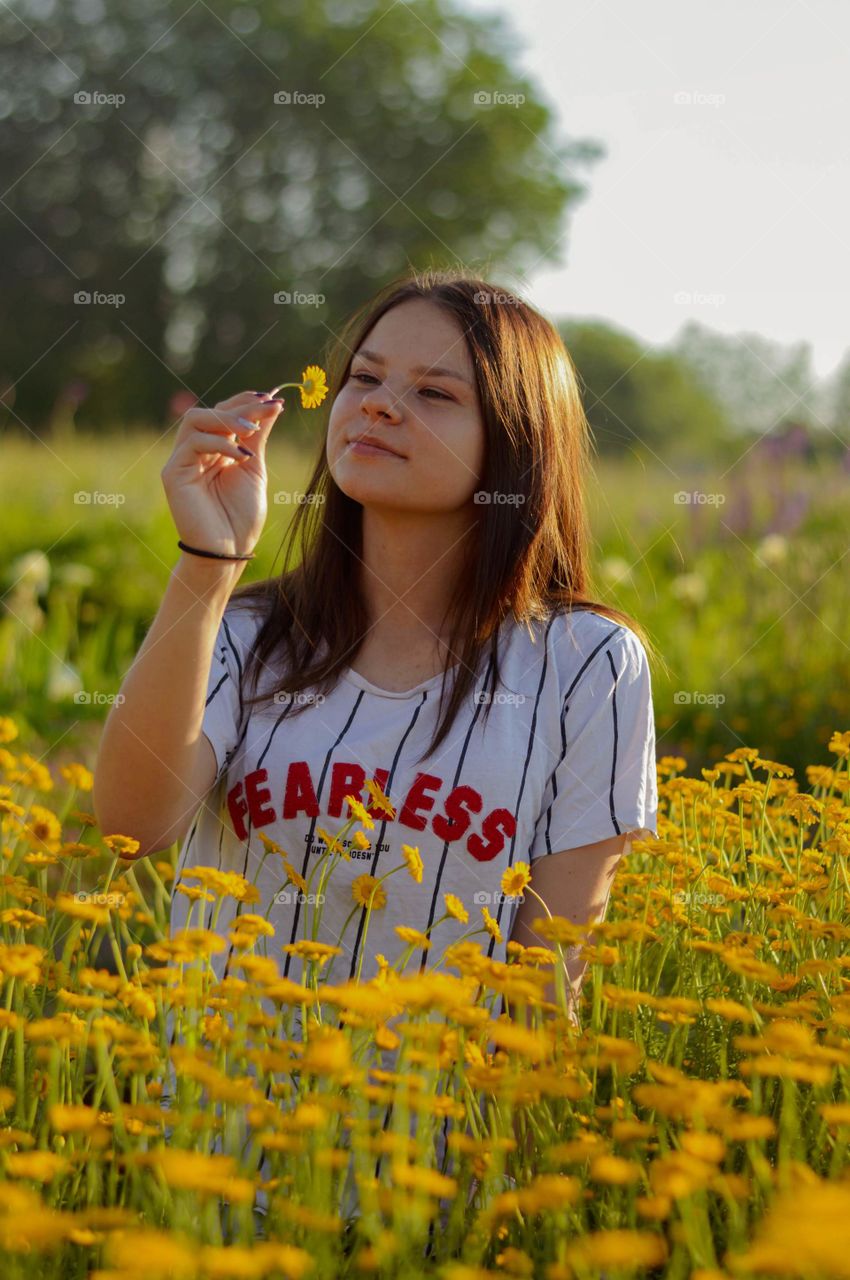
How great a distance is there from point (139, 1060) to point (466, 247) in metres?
27.7

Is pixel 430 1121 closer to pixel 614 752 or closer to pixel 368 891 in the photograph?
pixel 368 891

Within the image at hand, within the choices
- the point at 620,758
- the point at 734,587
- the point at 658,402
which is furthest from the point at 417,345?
the point at 658,402

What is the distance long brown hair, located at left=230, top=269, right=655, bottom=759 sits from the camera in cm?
235

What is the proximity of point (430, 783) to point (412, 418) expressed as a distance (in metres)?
0.62

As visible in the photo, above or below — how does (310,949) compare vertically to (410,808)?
below

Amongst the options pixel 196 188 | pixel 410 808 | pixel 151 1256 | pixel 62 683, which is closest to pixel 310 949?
pixel 151 1256

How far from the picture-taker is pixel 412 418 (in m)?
2.24

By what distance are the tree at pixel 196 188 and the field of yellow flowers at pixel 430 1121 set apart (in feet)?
75.5

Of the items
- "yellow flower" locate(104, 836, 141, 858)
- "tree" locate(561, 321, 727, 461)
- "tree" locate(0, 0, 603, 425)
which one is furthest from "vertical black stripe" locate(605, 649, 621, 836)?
"tree" locate(561, 321, 727, 461)

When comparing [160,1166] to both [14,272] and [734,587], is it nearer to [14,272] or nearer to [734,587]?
[734,587]

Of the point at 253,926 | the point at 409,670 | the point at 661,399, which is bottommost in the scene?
the point at 253,926

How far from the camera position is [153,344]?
2553 centimetres

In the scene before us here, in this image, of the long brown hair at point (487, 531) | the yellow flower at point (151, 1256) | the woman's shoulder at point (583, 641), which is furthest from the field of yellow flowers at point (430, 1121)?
the long brown hair at point (487, 531)

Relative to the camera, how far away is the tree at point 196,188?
83.0 feet
